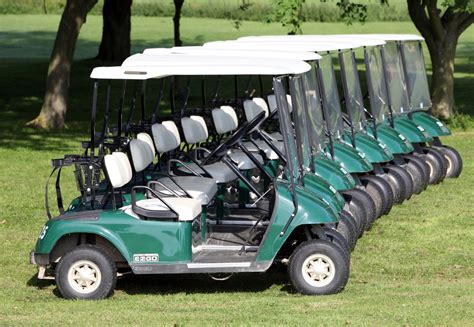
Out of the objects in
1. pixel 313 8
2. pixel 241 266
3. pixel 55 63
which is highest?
pixel 241 266

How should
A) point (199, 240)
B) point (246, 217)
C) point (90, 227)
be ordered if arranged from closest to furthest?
point (90, 227), point (199, 240), point (246, 217)

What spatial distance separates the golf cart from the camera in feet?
29.0

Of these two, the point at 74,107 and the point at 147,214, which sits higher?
the point at 147,214

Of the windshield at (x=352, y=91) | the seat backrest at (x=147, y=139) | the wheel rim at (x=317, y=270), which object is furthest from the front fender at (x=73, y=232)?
the windshield at (x=352, y=91)

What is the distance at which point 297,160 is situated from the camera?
31.0ft

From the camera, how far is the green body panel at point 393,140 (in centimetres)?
1321

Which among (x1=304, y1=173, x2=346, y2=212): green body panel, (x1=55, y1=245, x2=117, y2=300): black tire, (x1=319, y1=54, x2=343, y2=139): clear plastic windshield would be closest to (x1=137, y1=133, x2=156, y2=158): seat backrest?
(x1=304, y1=173, x2=346, y2=212): green body panel

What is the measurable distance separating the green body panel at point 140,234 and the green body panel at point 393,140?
15.6 ft

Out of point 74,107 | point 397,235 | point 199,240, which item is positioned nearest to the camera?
point 199,240

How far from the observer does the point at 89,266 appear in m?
8.83

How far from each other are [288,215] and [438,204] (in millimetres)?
4930

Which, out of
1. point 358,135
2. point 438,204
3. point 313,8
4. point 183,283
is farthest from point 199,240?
point 313,8

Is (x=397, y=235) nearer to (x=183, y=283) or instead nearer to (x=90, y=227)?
(x=183, y=283)

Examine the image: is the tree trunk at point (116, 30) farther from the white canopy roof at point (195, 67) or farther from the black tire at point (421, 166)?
the white canopy roof at point (195, 67)
